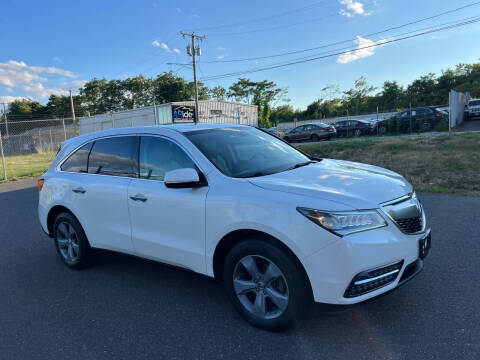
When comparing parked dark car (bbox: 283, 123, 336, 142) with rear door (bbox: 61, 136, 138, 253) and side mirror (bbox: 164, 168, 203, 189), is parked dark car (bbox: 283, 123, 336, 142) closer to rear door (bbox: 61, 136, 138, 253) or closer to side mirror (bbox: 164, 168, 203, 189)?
rear door (bbox: 61, 136, 138, 253)

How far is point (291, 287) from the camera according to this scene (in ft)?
8.55

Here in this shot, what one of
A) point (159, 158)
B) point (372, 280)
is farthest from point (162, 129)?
point (372, 280)

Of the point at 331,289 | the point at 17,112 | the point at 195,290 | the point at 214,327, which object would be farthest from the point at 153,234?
the point at 17,112

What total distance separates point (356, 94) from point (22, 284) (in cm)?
6318

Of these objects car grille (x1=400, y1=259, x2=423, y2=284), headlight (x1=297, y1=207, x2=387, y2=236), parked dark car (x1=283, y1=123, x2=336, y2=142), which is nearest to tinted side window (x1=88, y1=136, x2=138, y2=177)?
headlight (x1=297, y1=207, x2=387, y2=236)

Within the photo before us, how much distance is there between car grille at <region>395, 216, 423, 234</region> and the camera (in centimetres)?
268

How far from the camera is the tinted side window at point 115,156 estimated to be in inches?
149

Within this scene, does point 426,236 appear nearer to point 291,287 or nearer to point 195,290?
point 291,287

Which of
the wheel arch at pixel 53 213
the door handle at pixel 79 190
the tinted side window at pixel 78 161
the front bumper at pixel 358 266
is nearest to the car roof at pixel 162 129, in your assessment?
the tinted side window at pixel 78 161

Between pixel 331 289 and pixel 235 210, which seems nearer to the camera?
pixel 331 289

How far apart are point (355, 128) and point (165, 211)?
2411 centimetres

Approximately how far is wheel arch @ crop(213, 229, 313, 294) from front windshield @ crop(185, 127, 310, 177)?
0.55 metres

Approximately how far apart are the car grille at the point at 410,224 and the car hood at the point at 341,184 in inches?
7.8

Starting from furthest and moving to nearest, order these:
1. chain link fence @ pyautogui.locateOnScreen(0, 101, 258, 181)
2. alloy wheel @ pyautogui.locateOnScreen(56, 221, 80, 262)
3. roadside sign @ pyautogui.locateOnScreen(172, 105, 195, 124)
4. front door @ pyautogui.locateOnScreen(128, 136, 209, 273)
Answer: roadside sign @ pyautogui.locateOnScreen(172, 105, 195, 124), chain link fence @ pyautogui.locateOnScreen(0, 101, 258, 181), alloy wheel @ pyautogui.locateOnScreen(56, 221, 80, 262), front door @ pyautogui.locateOnScreen(128, 136, 209, 273)
